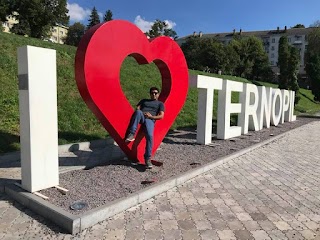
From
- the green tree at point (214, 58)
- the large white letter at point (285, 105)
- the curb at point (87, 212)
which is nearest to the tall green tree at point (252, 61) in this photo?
the green tree at point (214, 58)

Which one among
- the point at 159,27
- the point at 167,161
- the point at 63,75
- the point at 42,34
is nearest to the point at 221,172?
the point at 167,161

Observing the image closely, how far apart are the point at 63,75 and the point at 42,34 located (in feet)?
102

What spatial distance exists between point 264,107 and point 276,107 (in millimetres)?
2789

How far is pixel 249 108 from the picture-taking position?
12.0m

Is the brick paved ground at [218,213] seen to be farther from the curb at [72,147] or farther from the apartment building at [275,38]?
the apartment building at [275,38]

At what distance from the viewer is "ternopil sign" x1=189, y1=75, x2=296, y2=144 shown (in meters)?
9.43

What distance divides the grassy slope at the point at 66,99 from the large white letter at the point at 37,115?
3.13 meters

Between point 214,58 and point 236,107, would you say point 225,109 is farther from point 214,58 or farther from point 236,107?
point 214,58

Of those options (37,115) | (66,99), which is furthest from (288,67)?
(37,115)

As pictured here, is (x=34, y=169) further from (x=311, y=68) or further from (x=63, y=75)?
(x=311, y=68)

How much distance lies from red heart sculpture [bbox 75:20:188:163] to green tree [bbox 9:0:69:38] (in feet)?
122

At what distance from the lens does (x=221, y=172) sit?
6852 mm

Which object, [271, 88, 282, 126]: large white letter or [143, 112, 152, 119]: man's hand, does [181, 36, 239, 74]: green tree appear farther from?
[143, 112, 152, 119]: man's hand

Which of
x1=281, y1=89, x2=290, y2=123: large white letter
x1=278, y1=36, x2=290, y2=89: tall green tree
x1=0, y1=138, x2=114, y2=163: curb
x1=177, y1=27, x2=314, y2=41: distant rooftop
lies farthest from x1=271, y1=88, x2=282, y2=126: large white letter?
x1=177, y1=27, x2=314, y2=41: distant rooftop
